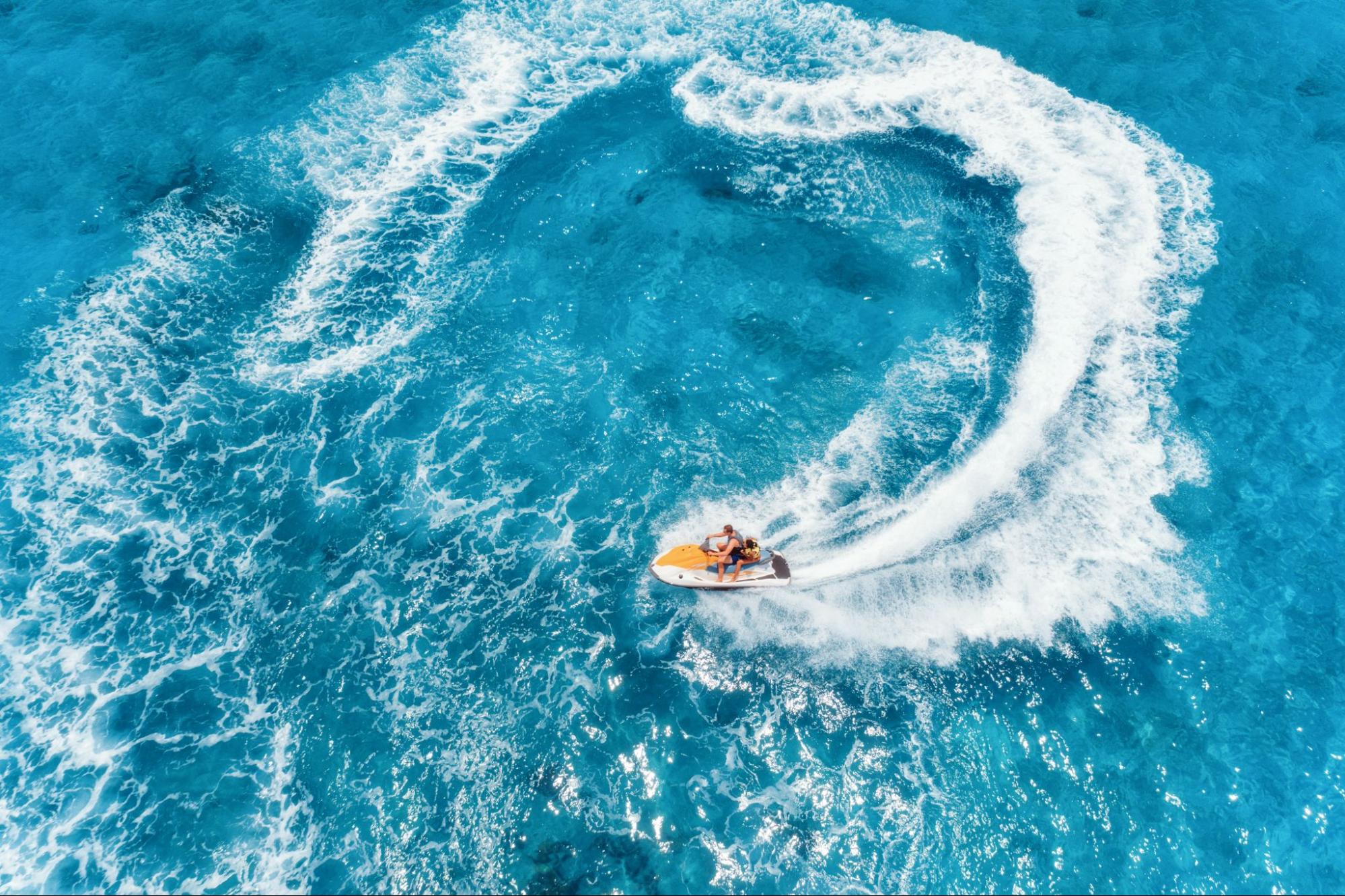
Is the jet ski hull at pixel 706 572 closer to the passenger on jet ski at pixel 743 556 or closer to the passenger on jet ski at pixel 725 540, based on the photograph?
the passenger on jet ski at pixel 743 556

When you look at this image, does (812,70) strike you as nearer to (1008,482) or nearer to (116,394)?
(1008,482)

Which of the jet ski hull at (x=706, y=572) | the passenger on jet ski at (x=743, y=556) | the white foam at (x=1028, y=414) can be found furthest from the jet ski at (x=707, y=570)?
the white foam at (x=1028, y=414)

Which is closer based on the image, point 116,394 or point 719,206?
point 116,394

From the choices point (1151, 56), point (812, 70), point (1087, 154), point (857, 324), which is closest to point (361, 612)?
point (857, 324)

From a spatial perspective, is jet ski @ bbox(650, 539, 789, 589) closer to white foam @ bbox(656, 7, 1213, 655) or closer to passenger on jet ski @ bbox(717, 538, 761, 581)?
passenger on jet ski @ bbox(717, 538, 761, 581)

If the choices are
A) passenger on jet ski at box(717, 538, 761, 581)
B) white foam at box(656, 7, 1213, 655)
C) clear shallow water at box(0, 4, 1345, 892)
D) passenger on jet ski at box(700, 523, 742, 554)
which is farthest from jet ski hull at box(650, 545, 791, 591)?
clear shallow water at box(0, 4, 1345, 892)

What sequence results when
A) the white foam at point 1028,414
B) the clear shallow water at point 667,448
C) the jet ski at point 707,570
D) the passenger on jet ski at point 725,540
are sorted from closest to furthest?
the clear shallow water at point 667,448 → the passenger on jet ski at point 725,540 → the jet ski at point 707,570 → the white foam at point 1028,414
